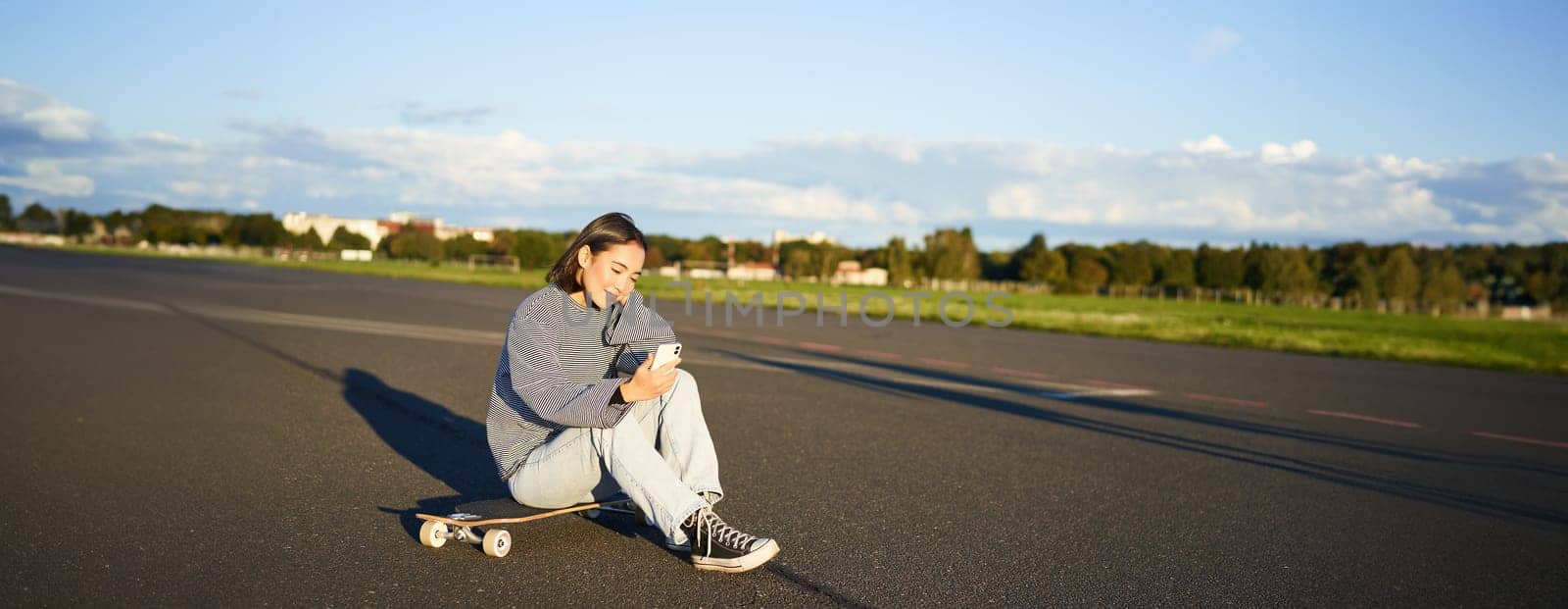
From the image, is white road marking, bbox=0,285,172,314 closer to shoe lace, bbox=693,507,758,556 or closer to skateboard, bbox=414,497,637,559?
skateboard, bbox=414,497,637,559

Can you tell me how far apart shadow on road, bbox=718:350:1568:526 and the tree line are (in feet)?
217

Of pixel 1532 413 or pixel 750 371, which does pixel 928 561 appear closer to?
pixel 750 371

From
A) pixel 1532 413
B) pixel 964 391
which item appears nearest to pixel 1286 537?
pixel 964 391

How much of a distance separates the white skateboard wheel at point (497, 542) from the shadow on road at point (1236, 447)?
5.50 m

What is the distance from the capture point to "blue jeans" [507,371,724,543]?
4.21 m

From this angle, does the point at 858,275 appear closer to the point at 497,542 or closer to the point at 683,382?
the point at 683,382

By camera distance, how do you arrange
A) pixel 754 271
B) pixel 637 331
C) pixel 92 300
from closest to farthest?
pixel 637 331
pixel 92 300
pixel 754 271

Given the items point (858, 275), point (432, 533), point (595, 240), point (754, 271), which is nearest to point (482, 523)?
point (432, 533)

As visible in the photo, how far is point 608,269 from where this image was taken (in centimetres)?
438

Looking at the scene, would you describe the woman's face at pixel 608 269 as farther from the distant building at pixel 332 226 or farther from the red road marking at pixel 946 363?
the distant building at pixel 332 226

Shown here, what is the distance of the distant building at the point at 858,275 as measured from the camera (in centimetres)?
9506

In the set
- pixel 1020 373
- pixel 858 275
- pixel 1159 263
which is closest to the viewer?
pixel 1020 373

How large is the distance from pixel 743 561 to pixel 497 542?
1057 mm

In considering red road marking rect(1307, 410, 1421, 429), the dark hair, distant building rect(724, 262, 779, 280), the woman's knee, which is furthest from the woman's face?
distant building rect(724, 262, 779, 280)
